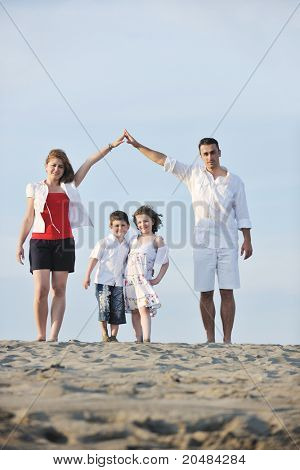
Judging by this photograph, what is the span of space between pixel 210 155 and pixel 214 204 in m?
0.53

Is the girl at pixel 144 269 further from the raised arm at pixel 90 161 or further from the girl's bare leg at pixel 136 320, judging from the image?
the raised arm at pixel 90 161

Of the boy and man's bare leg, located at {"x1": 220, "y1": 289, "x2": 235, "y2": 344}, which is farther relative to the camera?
the boy

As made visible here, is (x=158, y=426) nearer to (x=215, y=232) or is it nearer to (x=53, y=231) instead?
(x=53, y=231)

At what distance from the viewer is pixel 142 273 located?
28.1 ft

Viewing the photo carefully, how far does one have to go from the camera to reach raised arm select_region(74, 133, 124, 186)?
8276 millimetres

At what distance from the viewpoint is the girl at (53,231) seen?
802cm

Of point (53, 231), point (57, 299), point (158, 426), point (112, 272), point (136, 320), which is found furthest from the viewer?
point (112, 272)

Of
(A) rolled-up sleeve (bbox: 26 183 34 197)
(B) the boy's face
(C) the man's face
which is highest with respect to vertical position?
(C) the man's face

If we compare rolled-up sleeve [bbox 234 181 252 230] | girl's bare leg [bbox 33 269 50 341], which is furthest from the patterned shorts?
rolled-up sleeve [bbox 234 181 252 230]

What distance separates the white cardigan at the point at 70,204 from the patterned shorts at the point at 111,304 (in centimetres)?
105

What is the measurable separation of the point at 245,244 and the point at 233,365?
2204 millimetres

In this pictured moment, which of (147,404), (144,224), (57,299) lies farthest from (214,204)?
(147,404)

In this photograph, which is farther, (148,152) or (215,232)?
(148,152)

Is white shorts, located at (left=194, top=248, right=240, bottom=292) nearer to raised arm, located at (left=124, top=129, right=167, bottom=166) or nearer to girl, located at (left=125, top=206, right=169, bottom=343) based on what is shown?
girl, located at (left=125, top=206, right=169, bottom=343)
